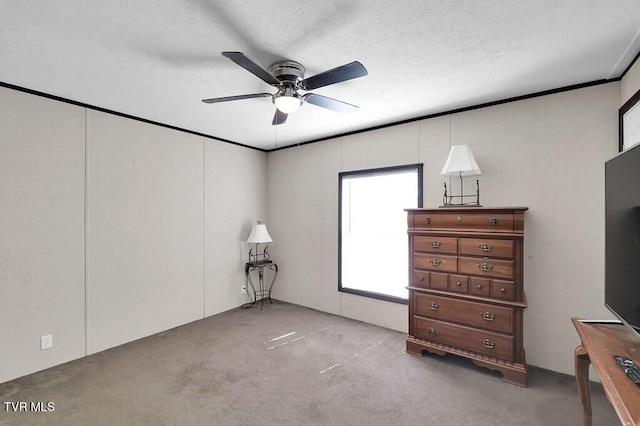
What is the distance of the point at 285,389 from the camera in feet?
8.18

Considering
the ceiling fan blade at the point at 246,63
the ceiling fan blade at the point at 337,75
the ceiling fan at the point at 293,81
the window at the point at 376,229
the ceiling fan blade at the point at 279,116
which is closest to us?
the ceiling fan blade at the point at 246,63

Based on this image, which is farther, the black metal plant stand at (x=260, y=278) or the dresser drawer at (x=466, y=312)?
the black metal plant stand at (x=260, y=278)

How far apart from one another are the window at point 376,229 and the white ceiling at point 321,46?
1091 mm

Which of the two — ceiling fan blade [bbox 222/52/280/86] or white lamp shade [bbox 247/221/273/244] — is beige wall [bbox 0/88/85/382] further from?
ceiling fan blade [bbox 222/52/280/86]

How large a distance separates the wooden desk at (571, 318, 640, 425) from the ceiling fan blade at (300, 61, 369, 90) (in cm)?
188

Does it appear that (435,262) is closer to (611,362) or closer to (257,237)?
(611,362)

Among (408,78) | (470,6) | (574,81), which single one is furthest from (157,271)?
→ (574,81)

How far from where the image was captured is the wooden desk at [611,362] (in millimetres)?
1044

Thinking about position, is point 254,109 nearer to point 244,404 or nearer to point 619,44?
point 244,404

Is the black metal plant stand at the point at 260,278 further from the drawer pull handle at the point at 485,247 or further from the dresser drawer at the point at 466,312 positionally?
the drawer pull handle at the point at 485,247

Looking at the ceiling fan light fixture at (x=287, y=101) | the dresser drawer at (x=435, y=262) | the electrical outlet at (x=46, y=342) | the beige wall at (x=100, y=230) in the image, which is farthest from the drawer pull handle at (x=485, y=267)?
the electrical outlet at (x=46, y=342)

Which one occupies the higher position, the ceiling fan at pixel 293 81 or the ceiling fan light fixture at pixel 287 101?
the ceiling fan at pixel 293 81

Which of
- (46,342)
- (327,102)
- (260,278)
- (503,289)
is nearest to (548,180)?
(503,289)

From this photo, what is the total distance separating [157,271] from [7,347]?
4.55 ft
